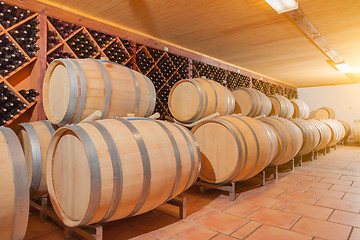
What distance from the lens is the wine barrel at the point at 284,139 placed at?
10.8 feet

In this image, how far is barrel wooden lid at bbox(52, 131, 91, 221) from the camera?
57.8 inches

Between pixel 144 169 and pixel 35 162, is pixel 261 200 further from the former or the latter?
pixel 35 162

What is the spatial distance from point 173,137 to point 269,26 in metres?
2.66

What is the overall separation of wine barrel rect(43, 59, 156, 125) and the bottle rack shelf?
0.84 ft

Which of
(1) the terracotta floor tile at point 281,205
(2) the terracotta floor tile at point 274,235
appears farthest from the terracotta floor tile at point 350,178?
(2) the terracotta floor tile at point 274,235

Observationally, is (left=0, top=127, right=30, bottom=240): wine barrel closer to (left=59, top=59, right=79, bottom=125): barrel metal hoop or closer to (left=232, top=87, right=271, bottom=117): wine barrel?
(left=59, top=59, right=79, bottom=125): barrel metal hoop

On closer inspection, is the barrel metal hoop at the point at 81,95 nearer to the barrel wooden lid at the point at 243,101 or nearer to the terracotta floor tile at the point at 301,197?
the terracotta floor tile at the point at 301,197

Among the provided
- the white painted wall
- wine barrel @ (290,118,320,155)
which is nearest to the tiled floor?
wine barrel @ (290,118,320,155)

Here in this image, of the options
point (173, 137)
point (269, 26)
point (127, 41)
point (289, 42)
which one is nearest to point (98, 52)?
point (127, 41)

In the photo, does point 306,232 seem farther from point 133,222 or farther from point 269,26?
point 269,26

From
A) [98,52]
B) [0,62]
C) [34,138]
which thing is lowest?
[34,138]

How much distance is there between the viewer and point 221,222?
1.99 metres

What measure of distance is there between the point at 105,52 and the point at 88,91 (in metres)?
1.49

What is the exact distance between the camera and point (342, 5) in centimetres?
286
